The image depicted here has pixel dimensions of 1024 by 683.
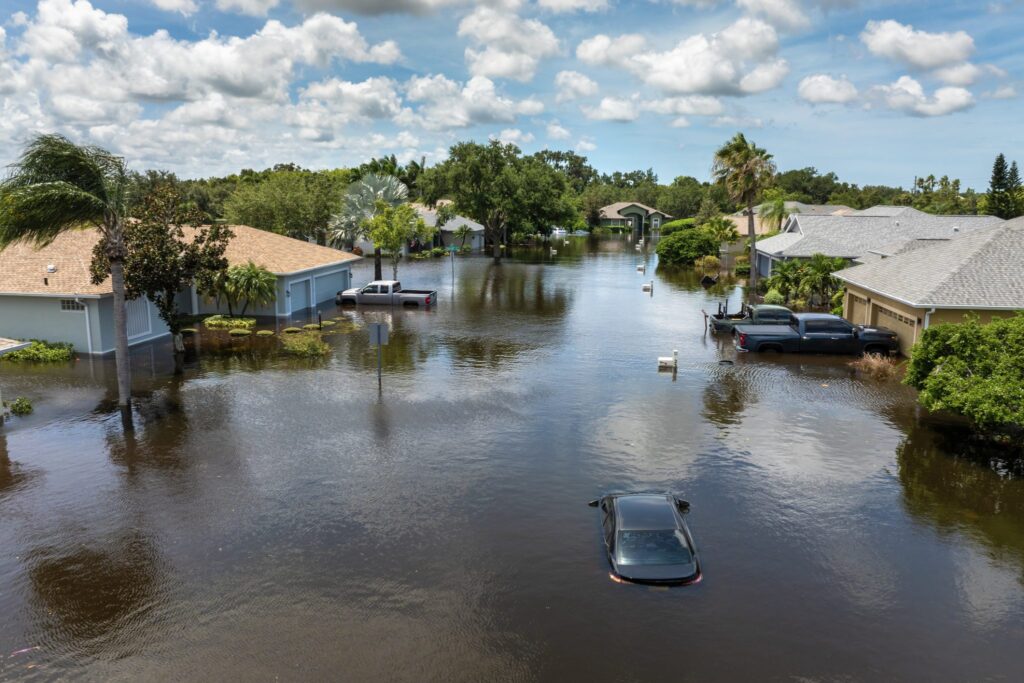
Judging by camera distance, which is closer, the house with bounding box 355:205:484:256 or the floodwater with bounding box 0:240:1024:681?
the floodwater with bounding box 0:240:1024:681

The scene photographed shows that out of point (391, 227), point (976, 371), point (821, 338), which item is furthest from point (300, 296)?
point (976, 371)

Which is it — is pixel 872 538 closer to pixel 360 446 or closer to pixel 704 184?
pixel 360 446

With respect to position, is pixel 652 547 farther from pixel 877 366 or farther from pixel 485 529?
pixel 877 366

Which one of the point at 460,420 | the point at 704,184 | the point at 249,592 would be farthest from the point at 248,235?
the point at 704,184

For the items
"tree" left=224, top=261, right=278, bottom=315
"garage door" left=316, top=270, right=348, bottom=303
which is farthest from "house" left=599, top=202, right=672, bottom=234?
"tree" left=224, top=261, right=278, bottom=315

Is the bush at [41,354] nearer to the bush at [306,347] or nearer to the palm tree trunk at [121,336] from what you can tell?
the palm tree trunk at [121,336]

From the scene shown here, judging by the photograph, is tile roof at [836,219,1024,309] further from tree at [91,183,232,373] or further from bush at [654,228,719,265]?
bush at [654,228,719,265]

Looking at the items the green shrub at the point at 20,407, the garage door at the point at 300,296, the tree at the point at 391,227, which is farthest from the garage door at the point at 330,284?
the green shrub at the point at 20,407
